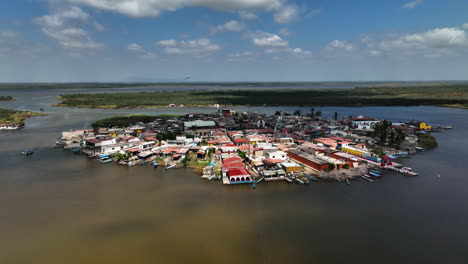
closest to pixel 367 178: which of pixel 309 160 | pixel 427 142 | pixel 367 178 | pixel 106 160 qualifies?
pixel 367 178

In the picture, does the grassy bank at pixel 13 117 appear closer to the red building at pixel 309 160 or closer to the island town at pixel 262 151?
the island town at pixel 262 151

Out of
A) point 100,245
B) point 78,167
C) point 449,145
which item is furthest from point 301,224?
point 449,145

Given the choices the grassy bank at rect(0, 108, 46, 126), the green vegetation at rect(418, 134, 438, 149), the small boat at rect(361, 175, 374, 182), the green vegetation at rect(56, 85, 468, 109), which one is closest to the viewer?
the small boat at rect(361, 175, 374, 182)

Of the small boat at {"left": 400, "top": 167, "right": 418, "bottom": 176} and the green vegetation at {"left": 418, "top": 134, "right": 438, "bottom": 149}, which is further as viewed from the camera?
the green vegetation at {"left": 418, "top": 134, "right": 438, "bottom": 149}

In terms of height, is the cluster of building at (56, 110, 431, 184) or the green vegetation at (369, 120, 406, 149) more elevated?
the green vegetation at (369, 120, 406, 149)

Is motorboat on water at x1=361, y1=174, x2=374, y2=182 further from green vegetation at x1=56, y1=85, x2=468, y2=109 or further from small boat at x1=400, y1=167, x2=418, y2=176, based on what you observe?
green vegetation at x1=56, y1=85, x2=468, y2=109

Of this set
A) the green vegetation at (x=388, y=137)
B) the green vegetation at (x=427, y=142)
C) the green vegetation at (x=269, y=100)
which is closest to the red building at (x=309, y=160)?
the green vegetation at (x=388, y=137)

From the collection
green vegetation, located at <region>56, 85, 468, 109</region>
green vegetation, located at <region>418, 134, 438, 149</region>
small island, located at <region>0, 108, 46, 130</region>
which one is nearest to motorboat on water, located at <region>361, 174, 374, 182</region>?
green vegetation, located at <region>418, 134, 438, 149</region>

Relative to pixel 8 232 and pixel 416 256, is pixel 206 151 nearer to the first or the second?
pixel 8 232

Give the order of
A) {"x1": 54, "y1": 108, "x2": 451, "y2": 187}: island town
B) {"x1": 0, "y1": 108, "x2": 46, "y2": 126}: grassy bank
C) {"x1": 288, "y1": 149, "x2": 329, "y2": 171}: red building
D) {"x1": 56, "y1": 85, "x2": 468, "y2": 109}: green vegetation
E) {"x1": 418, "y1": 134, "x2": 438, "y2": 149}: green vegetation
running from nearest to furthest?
{"x1": 54, "y1": 108, "x2": 451, "y2": 187}: island town, {"x1": 288, "y1": 149, "x2": 329, "y2": 171}: red building, {"x1": 418, "y1": 134, "x2": 438, "y2": 149}: green vegetation, {"x1": 0, "y1": 108, "x2": 46, "y2": 126}: grassy bank, {"x1": 56, "y1": 85, "x2": 468, "y2": 109}: green vegetation
